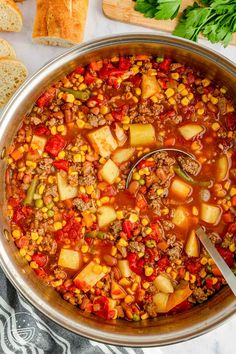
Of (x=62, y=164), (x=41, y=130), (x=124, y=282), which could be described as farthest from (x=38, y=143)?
(x=124, y=282)

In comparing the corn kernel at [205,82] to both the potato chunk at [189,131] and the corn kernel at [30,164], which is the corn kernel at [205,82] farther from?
the corn kernel at [30,164]

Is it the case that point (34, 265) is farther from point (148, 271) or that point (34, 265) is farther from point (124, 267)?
point (148, 271)

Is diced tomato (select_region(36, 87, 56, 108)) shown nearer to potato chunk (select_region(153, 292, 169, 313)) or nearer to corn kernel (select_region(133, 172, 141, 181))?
corn kernel (select_region(133, 172, 141, 181))

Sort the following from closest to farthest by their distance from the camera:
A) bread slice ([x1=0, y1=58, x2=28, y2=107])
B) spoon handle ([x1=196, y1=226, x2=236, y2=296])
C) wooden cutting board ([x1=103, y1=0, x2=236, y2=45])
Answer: spoon handle ([x1=196, y1=226, x2=236, y2=296]), bread slice ([x1=0, y1=58, x2=28, y2=107]), wooden cutting board ([x1=103, y1=0, x2=236, y2=45])

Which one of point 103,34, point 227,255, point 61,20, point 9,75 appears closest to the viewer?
point 227,255

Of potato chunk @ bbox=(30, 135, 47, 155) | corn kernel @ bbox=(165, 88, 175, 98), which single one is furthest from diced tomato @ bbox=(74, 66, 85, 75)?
corn kernel @ bbox=(165, 88, 175, 98)

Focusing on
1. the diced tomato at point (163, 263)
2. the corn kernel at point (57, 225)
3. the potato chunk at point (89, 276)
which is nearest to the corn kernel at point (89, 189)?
the corn kernel at point (57, 225)
